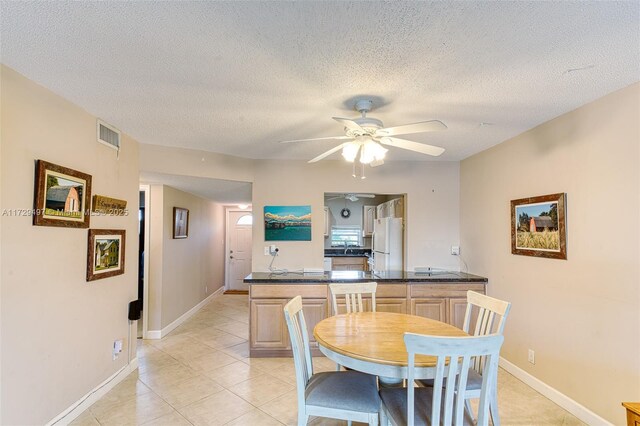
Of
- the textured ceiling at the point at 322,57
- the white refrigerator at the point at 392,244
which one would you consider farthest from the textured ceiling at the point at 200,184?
the white refrigerator at the point at 392,244

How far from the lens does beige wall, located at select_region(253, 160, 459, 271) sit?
14.3 ft

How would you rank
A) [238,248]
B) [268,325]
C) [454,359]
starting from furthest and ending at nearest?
[238,248]
[268,325]
[454,359]

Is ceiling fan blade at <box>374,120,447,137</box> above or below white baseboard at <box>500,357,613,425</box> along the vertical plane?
above

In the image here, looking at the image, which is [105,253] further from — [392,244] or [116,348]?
[392,244]

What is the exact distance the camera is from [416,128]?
6.87 feet

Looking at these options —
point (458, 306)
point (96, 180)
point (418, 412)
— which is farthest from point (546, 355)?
point (96, 180)

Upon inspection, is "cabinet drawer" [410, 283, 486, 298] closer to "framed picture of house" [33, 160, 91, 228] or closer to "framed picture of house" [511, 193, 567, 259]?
→ "framed picture of house" [511, 193, 567, 259]

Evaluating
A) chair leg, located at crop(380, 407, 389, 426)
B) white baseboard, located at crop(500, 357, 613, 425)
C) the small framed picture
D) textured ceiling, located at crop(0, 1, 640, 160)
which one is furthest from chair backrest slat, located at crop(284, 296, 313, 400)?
the small framed picture

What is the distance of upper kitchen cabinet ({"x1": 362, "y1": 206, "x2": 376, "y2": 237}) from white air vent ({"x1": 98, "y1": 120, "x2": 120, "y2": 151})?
199 inches

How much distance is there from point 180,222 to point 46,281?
2756mm

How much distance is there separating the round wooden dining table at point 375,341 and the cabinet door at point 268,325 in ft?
4.34

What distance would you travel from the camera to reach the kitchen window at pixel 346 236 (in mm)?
7666

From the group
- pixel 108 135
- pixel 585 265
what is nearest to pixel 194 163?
pixel 108 135

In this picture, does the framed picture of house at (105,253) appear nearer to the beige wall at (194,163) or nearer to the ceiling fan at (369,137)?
the beige wall at (194,163)
